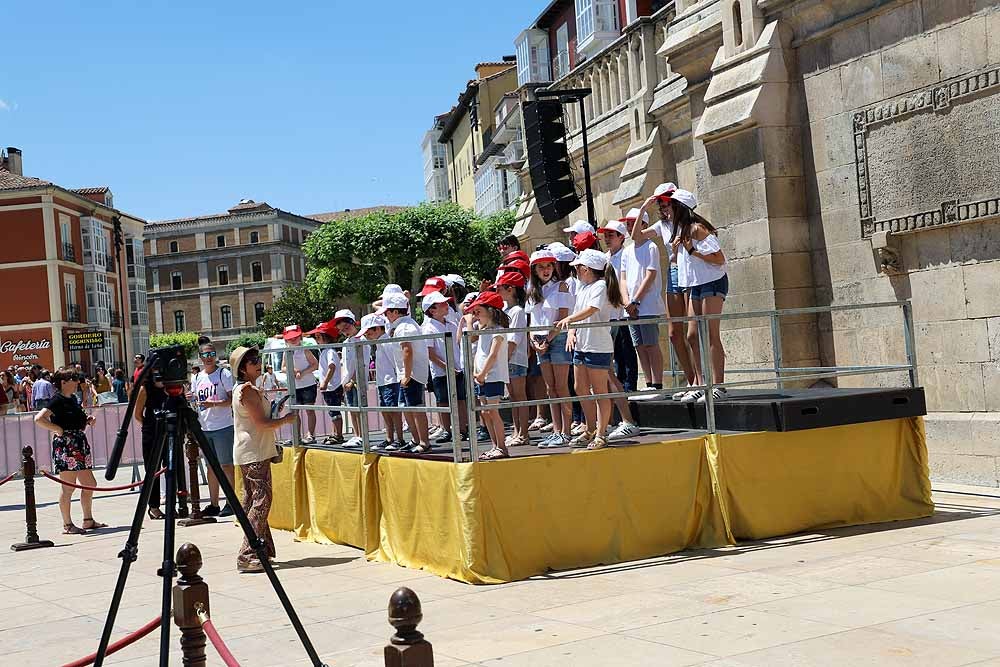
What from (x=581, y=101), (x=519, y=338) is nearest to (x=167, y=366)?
(x=519, y=338)

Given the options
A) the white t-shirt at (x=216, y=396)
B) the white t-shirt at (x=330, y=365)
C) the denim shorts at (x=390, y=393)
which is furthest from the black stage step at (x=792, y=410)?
the white t-shirt at (x=216, y=396)

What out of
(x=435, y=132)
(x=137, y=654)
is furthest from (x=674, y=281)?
(x=435, y=132)

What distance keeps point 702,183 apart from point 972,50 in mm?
3608

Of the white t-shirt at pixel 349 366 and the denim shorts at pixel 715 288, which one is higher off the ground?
the denim shorts at pixel 715 288

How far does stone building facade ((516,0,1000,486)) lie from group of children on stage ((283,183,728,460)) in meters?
1.95

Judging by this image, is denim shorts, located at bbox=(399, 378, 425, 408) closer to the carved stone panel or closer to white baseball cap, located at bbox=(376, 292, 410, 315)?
white baseball cap, located at bbox=(376, 292, 410, 315)

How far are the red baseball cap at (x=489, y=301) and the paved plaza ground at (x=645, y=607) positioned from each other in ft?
7.35

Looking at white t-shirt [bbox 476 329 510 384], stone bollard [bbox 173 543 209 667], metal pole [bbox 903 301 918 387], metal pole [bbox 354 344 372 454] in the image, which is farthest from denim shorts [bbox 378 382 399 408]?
stone bollard [bbox 173 543 209 667]

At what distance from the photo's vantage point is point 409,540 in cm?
936

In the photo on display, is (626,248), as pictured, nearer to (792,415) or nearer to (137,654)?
(792,415)

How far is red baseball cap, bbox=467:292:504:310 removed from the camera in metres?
9.83

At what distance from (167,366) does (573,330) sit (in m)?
4.07

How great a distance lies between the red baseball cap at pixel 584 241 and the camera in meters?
10.8

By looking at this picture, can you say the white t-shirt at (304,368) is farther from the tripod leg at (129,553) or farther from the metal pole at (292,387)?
the tripod leg at (129,553)
